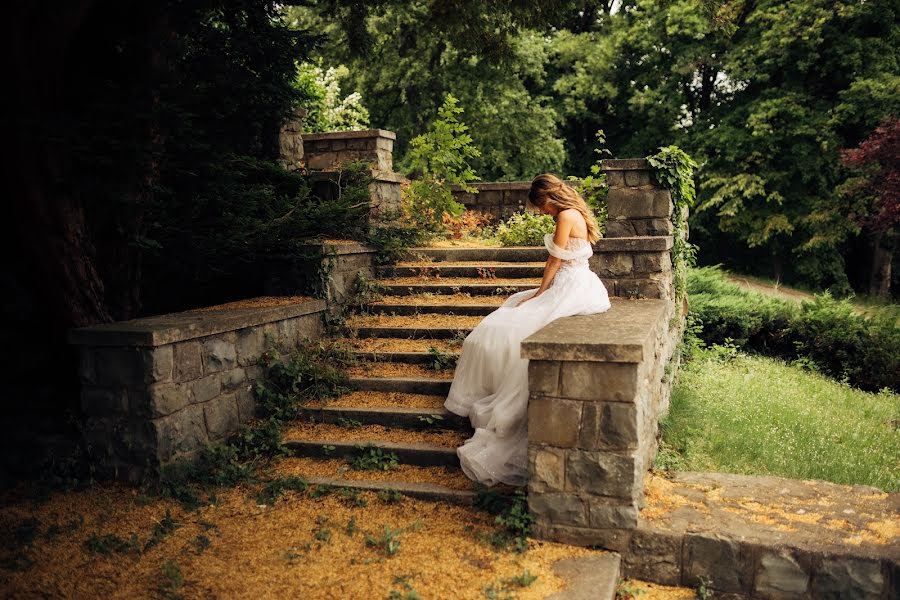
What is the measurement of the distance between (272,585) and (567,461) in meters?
1.61

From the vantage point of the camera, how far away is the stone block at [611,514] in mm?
3402

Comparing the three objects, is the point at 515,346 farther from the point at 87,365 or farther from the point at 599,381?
the point at 87,365

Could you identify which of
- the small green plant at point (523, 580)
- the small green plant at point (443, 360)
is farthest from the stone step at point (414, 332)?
the small green plant at point (523, 580)

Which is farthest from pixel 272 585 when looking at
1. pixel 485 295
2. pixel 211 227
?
pixel 485 295

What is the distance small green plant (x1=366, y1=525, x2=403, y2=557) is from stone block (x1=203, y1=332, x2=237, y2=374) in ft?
5.93

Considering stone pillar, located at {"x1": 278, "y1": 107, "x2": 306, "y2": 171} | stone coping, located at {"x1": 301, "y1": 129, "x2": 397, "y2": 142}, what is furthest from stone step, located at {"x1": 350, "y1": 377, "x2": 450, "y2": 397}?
stone pillar, located at {"x1": 278, "y1": 107, "x2": 306, "y2": 171}

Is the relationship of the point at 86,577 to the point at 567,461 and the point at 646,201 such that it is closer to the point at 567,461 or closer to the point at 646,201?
the point at 567,461

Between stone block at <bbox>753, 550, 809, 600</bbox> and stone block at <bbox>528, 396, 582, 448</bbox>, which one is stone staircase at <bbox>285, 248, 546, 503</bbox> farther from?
stone block at <bbox>753, 550, 809, 600</bbox>

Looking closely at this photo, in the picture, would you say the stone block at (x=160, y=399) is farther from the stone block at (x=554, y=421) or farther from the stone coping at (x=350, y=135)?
the stone coping at (x=350, y=135)

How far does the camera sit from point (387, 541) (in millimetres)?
3523

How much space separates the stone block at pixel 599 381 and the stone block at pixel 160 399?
2.55 m

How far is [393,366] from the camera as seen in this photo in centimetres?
555

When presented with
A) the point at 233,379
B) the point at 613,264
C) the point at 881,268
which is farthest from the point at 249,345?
the point at 881,268

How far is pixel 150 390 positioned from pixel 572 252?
307cm
